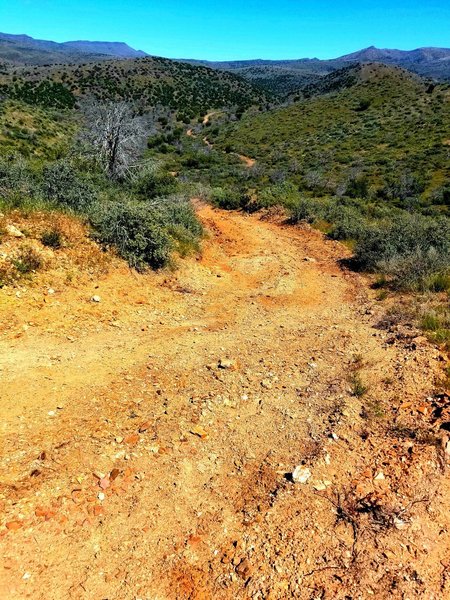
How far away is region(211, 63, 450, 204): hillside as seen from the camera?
2705 centimetres

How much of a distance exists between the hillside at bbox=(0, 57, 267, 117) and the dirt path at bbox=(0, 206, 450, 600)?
5564 centimetres

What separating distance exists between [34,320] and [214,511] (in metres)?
4.39

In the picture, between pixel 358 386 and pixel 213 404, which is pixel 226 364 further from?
pixel 358 386

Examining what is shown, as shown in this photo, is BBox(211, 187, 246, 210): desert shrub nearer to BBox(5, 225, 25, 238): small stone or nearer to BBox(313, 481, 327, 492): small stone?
BBox(5, 225, 25, 238): small stone

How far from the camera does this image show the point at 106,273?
8430 mm

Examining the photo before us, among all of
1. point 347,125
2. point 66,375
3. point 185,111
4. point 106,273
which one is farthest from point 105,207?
point 185,111

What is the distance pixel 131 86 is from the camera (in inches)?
2643

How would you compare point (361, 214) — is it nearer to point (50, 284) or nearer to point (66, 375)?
point (50, 284)

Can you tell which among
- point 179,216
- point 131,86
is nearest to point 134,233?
point 179,216

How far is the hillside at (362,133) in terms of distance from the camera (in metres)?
27.0

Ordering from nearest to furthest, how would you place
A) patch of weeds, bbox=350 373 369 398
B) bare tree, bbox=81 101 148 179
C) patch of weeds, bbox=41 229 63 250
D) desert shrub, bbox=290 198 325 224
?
patch of weeds, bbox=350 373 369 398 → patch of weeds, bbox=41 229 63 250 → desert shrub, bbox=290 198 325 224 → bare tree, bbox=81 101 148 179

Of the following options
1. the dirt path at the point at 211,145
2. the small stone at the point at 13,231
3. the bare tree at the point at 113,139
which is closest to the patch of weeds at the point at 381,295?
the small stone at the point at 13,231

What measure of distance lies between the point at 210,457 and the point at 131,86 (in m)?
74.3

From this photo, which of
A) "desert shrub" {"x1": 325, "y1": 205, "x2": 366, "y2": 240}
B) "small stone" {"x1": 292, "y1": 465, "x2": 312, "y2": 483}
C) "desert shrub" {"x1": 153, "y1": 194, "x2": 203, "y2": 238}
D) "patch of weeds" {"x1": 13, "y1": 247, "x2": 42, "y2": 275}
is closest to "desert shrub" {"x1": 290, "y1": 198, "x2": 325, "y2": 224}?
"desert shrub" {"x1": 325, "y1": 205, "x2": 366, "y2": 240}
